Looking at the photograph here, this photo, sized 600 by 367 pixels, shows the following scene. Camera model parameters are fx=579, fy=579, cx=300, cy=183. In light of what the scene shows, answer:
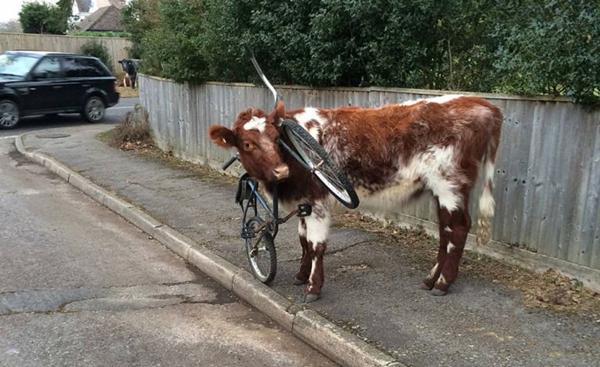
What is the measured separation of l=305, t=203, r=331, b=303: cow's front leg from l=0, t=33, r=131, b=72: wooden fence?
98.7 feet

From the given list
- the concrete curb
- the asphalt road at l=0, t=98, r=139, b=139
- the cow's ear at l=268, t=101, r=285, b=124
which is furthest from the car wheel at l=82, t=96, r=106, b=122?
the cow's ear at l=268, t=101, r=285, b=124

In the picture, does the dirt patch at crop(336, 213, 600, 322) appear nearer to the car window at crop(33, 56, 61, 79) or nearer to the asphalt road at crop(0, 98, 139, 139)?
the asphalt road at crop(0, 98, 139, 139)

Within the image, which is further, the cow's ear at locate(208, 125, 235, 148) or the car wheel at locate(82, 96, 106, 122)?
the car wheel at locate(82, 96, 106, 122)

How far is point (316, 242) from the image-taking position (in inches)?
187

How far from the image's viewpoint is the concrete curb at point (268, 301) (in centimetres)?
401

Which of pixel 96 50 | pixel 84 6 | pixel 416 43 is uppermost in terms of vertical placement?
pixel 84 6

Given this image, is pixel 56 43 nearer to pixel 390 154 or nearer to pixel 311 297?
pixel 311 297

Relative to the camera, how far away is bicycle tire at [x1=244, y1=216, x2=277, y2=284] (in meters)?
5.11

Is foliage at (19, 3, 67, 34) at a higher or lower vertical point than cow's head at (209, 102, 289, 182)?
higher

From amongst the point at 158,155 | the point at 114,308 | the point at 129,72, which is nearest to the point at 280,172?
the point at 114,308

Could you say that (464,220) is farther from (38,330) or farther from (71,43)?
(71,43)

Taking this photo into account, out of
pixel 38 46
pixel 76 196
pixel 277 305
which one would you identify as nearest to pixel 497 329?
pixel 277 305

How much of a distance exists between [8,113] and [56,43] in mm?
17637

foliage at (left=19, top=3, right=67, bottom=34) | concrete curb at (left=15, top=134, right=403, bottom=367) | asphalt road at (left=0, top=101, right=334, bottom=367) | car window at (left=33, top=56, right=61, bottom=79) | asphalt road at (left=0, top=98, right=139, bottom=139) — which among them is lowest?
asphalt road at (left=0, top=101, right=334, bottom=367)
